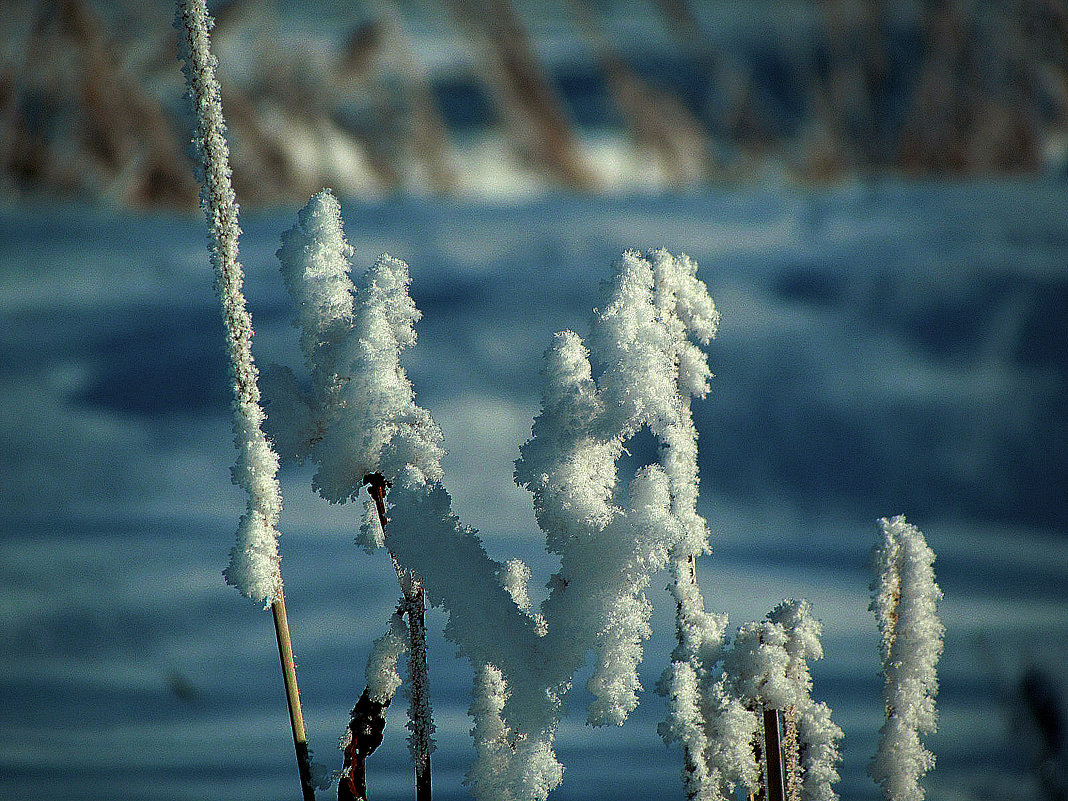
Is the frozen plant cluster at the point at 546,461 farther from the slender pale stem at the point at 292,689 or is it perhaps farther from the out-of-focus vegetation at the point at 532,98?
the out-of-focus vegetation at the point at 532,98

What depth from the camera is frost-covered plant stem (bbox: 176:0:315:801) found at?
0.67 ft

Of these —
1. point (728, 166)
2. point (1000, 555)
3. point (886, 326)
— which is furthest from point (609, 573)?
point (728, 166)

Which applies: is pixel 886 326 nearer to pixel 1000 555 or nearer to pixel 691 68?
pixel 1000 555

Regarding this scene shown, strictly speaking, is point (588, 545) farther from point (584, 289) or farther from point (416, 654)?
point (584, 289)

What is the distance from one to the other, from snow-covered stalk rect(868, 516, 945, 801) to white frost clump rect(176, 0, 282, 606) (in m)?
0.15

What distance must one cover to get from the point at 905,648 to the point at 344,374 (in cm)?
16

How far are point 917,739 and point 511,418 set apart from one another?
64cm

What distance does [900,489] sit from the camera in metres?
0.81

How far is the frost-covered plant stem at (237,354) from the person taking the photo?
0.20 m

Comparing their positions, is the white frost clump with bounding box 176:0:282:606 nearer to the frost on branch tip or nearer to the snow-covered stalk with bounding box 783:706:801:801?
the frost on branch tip

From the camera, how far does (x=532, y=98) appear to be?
3.80ft

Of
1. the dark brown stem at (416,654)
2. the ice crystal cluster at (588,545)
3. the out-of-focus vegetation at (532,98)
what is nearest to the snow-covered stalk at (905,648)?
the ice crystal cluster at (588,545)

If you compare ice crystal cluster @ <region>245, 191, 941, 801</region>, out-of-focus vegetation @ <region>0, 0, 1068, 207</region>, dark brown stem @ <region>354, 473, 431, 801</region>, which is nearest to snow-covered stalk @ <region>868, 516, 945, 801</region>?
ice crystal cluster @ <region>245, 191, 941, 801</region>

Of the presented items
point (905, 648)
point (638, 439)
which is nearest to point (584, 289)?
Result: point (638, 439)
